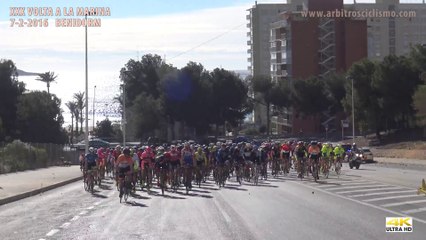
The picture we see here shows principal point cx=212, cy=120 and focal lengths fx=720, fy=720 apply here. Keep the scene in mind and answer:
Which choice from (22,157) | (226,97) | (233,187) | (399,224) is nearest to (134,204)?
(233,187)

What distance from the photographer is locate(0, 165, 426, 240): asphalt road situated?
47.6 feet

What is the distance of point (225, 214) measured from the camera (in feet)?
59.8

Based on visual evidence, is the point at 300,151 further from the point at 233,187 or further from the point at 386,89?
the point at 386,89

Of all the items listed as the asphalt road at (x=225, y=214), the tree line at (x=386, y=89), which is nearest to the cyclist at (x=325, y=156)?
the asphalt road at (x=225, y=214)

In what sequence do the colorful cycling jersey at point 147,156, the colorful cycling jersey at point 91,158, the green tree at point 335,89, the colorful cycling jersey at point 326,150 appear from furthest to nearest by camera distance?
1. the green tree at point 335,89
2. the colorful cycling jersey at point 326,150
3. the colorful cycling jersey at point 147,156
4. the colorful cycling jersey at point 91,158

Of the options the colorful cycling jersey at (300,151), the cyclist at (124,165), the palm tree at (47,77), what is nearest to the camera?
the cyclist at (124,165)

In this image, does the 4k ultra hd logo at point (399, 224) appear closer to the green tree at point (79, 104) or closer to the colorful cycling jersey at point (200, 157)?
the colorful cycling jersey at point (200, 157)

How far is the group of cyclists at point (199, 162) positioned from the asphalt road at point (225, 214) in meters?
1.16

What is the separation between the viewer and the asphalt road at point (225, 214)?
571 inches

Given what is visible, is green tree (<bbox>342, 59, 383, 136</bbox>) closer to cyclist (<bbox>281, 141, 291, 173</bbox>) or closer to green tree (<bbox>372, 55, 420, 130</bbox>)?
green tree (<bbox>372, 55, 420, 130</bbox>)

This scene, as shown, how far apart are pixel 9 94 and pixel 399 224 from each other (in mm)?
78463

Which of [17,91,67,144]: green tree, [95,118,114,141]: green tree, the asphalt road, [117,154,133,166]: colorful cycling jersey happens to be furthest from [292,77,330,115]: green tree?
[117,154,133,166]: colorful cycling jersey

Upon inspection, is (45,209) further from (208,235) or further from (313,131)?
(313,131)

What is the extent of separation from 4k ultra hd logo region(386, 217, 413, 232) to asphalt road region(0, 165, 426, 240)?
173 millimetres
